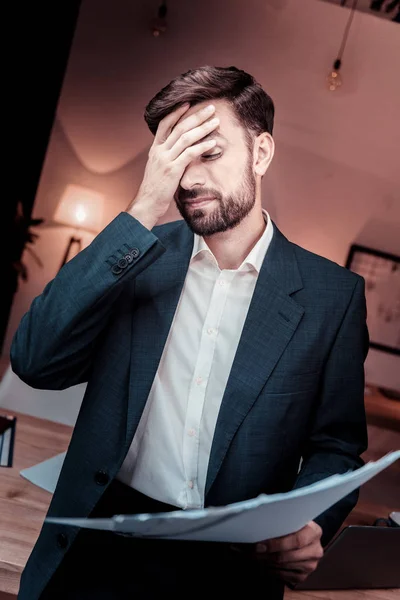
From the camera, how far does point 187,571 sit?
131 cm

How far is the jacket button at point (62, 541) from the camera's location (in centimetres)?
126

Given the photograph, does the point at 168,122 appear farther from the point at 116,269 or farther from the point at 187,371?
the point at 187,371

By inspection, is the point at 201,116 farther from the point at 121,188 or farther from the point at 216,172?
the point at 121,188

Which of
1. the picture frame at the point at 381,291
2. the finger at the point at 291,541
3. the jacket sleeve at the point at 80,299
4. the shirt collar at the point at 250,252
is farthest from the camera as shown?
the picture frame at the point at 381,291

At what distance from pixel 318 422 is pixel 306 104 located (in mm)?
5349

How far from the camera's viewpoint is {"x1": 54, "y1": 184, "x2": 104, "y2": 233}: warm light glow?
20.7ft

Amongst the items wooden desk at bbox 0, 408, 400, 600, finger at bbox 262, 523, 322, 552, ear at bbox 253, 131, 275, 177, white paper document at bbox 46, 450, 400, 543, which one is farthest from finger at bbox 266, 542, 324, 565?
ear at bbox 253, 131, 275, 177

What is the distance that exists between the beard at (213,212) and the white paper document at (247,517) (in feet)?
1.93

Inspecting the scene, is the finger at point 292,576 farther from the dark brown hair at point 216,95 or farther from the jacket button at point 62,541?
the dark brown hair at point 216,95

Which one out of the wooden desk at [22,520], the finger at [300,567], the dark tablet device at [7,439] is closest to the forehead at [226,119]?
the finger at [300,567]

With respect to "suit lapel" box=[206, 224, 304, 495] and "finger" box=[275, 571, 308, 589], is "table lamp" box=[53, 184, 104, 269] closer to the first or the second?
"suit lapel" box=[206, 224, 304, 495]

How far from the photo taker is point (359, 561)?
1505mm

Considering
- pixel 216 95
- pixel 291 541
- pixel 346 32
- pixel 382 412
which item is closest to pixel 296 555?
pixel 291 541

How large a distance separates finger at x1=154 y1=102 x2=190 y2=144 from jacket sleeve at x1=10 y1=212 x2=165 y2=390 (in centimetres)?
18
